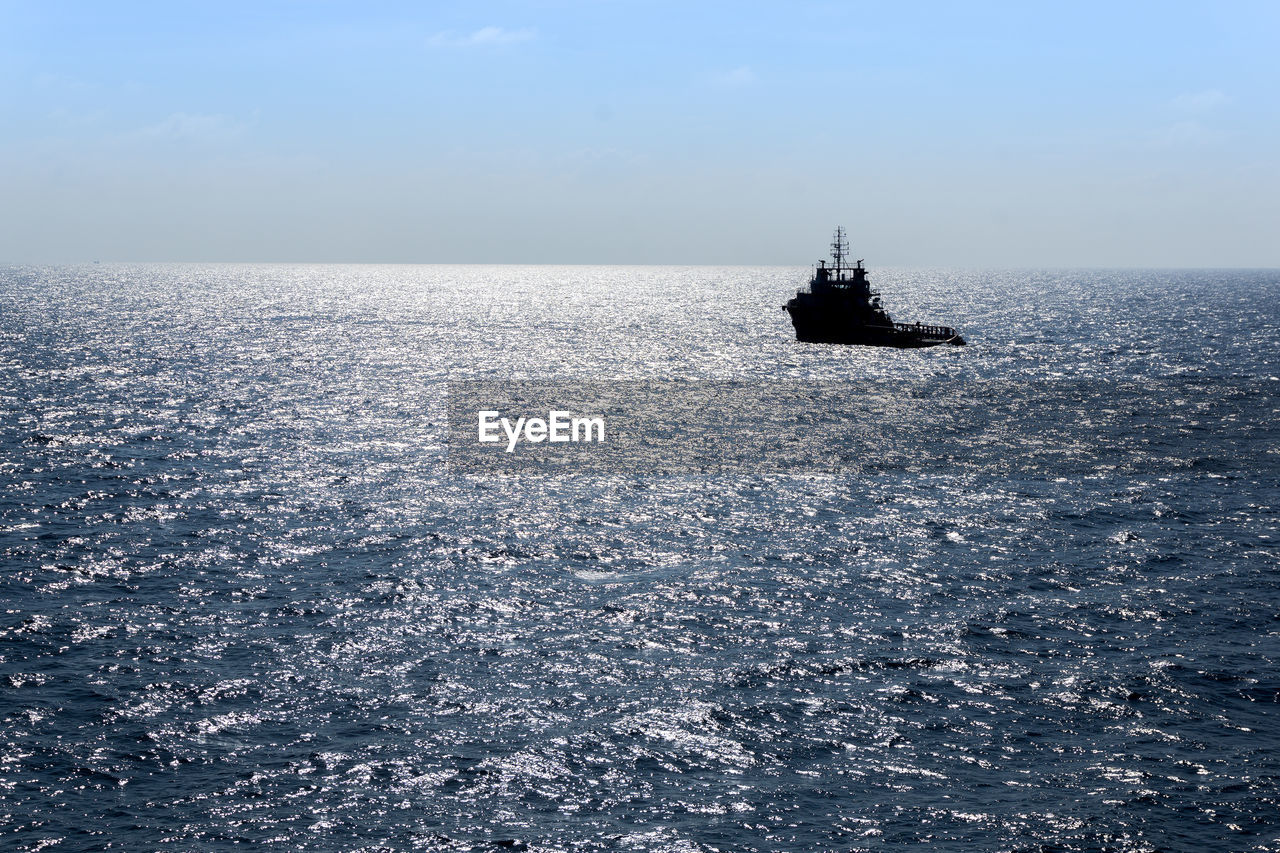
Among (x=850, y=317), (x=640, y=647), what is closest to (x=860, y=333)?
(x=850, y=317)

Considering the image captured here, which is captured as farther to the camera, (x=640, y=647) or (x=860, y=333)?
(x=860, y=333)

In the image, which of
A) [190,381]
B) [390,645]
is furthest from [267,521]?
[190,381]

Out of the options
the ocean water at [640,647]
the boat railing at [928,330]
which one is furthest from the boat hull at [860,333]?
the ocean water at [640,647]

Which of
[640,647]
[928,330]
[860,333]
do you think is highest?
[928,330]

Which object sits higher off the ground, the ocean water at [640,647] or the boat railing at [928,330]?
the boat railing at [928,330]

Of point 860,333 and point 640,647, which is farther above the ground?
point 860,333

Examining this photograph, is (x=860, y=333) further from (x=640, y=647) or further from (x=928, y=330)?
(x=640, y=647)

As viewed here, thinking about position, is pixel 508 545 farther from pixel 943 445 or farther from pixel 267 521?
pixel 943 445

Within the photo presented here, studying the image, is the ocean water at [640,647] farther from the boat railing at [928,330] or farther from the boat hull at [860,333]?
the boat railing at [928,330]

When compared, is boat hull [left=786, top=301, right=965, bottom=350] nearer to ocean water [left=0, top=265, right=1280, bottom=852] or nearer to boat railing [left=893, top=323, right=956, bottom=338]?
boat railing [left=893, top=323, right=956, bottom=338]
